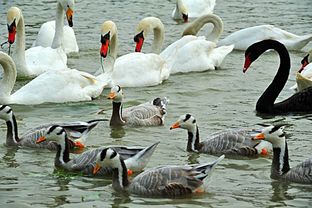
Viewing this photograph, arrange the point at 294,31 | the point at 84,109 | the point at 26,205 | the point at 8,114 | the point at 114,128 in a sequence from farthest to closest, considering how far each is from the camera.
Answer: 1. the point at 294,31
2. the point at 84,109
3. the point at 114,128
4. the point at 8,114
5. the point at 26,205

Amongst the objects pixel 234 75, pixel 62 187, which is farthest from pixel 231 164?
pixel 234 75

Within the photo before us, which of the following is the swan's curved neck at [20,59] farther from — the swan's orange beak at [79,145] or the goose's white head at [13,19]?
the swan's orange beak at [79,145]

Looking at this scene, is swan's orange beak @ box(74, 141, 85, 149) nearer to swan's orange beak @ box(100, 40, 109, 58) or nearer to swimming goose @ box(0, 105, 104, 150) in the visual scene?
swimming goose @ box(0, 105, 104, 150)

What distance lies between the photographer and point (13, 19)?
52.4 feet

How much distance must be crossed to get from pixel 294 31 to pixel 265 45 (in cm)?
632

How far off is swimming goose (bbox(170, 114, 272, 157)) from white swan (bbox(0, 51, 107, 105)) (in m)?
3.28

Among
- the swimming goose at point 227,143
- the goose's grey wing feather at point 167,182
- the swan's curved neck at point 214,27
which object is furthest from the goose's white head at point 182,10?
the goose's grey wing feather at point 167,182

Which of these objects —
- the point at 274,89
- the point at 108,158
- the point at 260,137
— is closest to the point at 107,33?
the point at 274,89

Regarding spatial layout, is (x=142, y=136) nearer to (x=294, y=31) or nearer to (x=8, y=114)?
(x=8, y=114)

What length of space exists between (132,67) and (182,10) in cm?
734

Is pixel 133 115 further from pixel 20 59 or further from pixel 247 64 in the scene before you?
pixel 20 59

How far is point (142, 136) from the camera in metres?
11.9

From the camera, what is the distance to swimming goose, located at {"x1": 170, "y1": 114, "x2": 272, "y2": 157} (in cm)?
1085

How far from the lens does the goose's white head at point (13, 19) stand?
15953 millimetres
